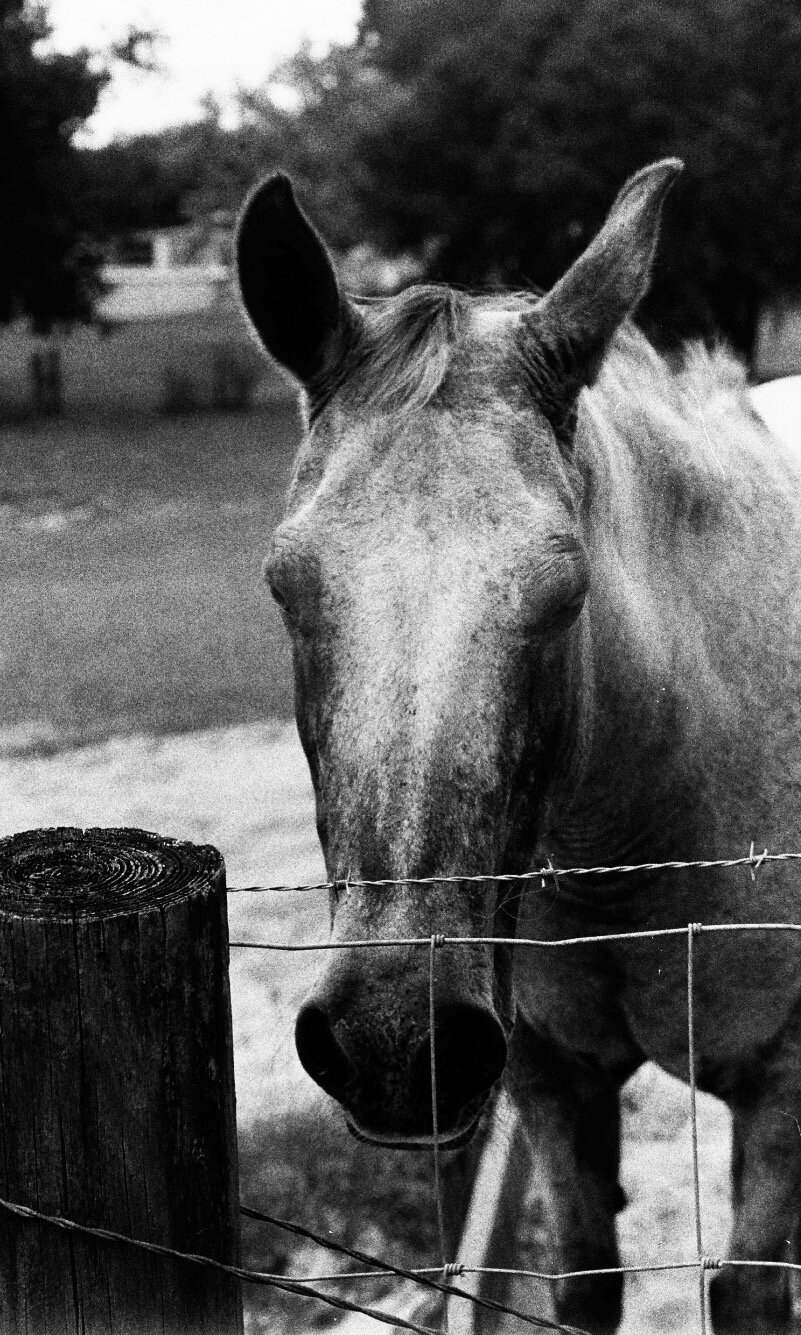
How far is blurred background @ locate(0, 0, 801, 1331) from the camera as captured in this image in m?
7.82

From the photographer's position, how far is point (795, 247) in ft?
78.9

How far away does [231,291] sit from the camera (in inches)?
356

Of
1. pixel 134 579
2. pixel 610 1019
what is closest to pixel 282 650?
pixel 134 579

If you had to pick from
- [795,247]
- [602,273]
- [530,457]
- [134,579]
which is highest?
[602,273]

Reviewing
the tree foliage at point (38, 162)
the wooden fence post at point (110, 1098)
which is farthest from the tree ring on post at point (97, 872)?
the tree foliage at point (38, 162)

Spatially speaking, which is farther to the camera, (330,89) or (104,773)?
(330,89)

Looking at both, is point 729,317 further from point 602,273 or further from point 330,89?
point 602,273

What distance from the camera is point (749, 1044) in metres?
2.73

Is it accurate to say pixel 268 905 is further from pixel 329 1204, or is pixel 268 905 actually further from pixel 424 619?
pixel 424 619

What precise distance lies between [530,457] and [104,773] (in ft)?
20.0

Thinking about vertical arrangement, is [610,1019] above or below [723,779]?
below

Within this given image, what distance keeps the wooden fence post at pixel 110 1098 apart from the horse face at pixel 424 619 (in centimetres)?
37

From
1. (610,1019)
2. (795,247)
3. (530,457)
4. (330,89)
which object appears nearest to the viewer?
(530,457)

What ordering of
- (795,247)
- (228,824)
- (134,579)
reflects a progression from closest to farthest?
(228,824)
(134,579)
(795,247)
